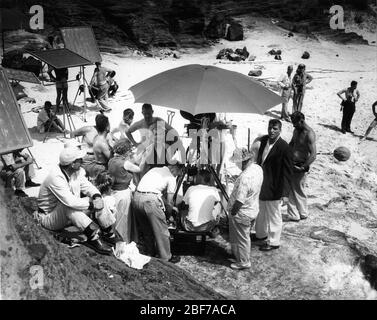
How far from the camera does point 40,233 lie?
412 cm

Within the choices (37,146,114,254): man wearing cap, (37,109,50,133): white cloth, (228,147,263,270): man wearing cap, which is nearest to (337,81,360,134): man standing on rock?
(37,109,50,133): white cloth

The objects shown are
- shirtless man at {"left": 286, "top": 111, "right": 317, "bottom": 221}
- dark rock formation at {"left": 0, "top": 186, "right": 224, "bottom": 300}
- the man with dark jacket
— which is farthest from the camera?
shirtless man at {"left": 286, "top": 111, "right": 317, "bottom": 221}

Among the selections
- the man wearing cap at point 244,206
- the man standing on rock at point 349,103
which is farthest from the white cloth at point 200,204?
the man standing on rock at point 349,103

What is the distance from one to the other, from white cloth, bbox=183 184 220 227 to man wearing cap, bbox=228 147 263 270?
0.22m

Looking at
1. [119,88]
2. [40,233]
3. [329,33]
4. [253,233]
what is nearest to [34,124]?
[119,88]

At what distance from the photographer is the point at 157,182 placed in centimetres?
→ 532

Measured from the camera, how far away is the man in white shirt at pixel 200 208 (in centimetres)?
551

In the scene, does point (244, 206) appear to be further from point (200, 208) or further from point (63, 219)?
point (63, 219)

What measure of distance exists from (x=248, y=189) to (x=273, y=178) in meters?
0.75

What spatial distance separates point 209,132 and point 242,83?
2.90 ft

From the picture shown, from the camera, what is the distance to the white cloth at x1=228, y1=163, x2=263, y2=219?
529 cm

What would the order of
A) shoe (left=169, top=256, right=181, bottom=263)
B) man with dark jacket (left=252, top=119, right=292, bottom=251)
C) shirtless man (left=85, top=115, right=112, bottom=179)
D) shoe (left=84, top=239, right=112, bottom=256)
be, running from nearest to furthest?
shoe (left=84, top=239, right=112, bottom=256)
shoe (left=169, top=256, right=181, bottom=263)
man with dark jacket (left=252, top=119, right=292, bottom=251)
shirtless man (left=85, top=115, right=112, bottom=179)

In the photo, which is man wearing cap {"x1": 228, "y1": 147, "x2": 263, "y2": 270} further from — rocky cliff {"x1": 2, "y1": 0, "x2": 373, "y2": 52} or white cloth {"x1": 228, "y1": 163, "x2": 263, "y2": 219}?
rocky cliff {"x1": 2, "y1": 0, "x2": 373, "y2": 52}

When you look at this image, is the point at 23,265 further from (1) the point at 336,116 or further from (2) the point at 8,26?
(2) the point at 8,26
